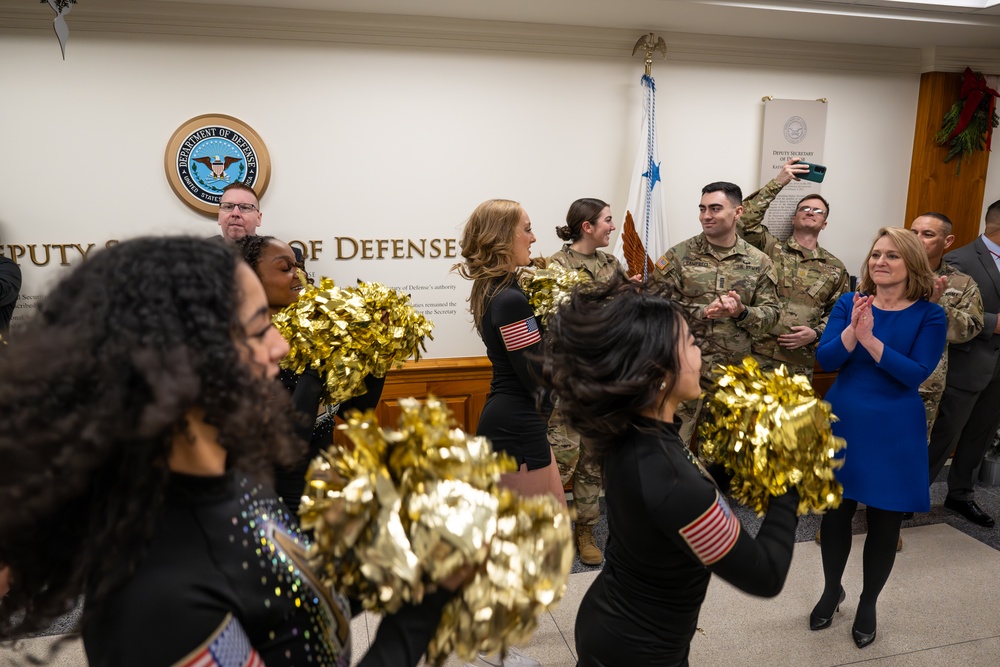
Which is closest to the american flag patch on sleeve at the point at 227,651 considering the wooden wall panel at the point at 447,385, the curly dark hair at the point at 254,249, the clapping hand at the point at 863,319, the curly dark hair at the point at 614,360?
the curly dark hair at the point at 614,360

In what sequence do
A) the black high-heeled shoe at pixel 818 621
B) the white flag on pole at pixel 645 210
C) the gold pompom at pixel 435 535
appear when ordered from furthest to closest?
1. the white flag on pole at pixel 645 210
2. the black high-heeled shoe at pixel 818 621
3. the gold pompom at pixel 435 535

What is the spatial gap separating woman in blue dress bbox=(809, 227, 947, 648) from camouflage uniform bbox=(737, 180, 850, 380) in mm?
1394

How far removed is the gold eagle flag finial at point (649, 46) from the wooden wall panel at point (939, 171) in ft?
6.67

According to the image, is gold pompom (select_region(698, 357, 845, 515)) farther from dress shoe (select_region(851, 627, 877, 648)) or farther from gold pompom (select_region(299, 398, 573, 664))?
dress shoe (select_region(851, 627, 877, 648))

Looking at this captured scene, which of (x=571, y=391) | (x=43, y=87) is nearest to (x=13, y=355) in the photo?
(x=571, y=391)

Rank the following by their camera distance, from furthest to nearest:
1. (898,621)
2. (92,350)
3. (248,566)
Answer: (898,621) < (248,566) < (92,350)

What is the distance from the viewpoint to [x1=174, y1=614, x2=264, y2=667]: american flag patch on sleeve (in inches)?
29.3

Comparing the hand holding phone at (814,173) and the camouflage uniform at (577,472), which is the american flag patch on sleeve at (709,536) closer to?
the camouflage uniform at (577,472)

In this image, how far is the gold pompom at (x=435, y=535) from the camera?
0.86 metres

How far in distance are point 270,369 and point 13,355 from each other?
0.94 feet

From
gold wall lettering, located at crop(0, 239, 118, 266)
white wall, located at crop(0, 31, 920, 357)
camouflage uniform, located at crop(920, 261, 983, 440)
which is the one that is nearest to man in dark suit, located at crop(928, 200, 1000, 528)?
camouflage uniform, located at crop(920, 261, 983, 440)

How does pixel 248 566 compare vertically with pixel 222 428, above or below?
below

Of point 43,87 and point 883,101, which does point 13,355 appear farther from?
point 883,101

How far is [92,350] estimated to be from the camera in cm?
71
